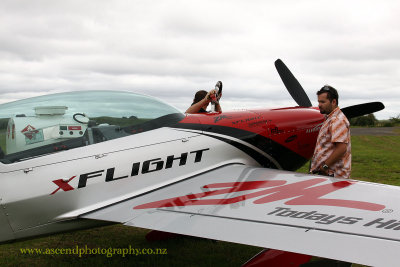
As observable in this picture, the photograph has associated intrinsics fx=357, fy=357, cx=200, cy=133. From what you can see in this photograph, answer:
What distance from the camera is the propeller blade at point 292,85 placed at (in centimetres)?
614

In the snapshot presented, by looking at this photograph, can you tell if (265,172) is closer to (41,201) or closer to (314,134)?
(314,134)

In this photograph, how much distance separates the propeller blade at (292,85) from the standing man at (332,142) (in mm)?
2130

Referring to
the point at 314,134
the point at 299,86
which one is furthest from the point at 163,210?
the point at 299,86

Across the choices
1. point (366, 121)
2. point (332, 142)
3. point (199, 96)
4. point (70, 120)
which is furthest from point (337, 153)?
point (366, 121)

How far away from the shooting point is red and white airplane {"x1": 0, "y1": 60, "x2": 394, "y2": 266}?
2.74 meters

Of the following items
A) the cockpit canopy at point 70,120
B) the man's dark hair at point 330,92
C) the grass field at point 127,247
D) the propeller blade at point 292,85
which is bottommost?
the grass field at point 127,247

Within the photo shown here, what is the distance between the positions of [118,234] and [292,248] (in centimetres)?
366

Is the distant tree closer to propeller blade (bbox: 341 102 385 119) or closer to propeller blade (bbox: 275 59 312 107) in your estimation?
propeller blade (bbox: 275 59 312 107)

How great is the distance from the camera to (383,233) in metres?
2.53

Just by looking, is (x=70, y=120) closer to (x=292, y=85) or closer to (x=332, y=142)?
(x=332, y=142)

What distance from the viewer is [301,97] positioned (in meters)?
6.19

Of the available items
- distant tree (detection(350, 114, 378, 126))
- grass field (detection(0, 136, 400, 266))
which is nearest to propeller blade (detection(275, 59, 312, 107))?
grass field (detection(0, 136, 400, 266))

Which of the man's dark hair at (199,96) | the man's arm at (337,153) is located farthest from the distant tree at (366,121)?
the man's arm at (337,153)

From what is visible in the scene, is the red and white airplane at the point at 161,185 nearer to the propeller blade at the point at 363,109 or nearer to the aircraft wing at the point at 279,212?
the aircraft wing at the point at 279,212
